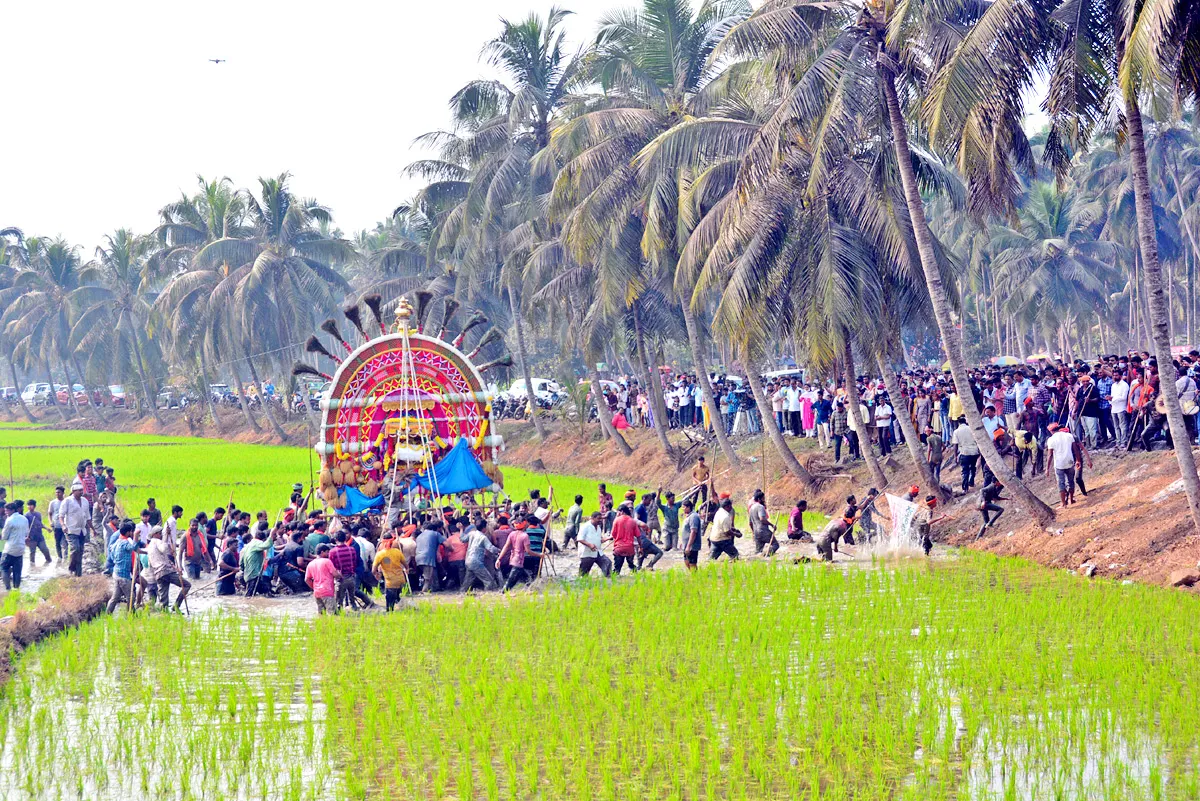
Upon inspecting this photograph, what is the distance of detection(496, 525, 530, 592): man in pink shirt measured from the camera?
51.8ft

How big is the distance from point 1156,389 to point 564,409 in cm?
2141

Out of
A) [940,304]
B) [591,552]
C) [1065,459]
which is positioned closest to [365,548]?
[591,552]

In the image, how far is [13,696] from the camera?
425 inches

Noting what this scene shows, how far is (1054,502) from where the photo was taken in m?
18.2

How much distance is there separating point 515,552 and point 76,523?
6496 mm

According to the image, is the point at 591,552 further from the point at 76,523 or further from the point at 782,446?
the point at 782,446

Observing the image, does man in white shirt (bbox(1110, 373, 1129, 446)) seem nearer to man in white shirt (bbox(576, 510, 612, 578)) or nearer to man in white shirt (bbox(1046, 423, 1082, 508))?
man in white shirt (bbox(1046, 423, 1082, 508))

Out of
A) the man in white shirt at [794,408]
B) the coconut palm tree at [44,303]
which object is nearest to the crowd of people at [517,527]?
the man in white shirt at [794,408]

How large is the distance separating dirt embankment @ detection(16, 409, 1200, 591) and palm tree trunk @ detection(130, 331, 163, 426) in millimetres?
29562

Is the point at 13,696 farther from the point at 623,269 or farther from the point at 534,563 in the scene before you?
the point at 623,269

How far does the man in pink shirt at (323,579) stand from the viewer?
14148mm

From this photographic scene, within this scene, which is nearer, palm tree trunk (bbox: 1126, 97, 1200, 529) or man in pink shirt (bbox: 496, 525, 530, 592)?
palm tree trunk (bbox: 1126, 97, 1200, 529)

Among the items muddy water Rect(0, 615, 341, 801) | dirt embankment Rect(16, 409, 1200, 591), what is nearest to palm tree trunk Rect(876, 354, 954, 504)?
dirt embankment Rect(16, 409, 1200, 591)

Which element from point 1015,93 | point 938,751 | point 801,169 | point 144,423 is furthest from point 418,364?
point 144,423
